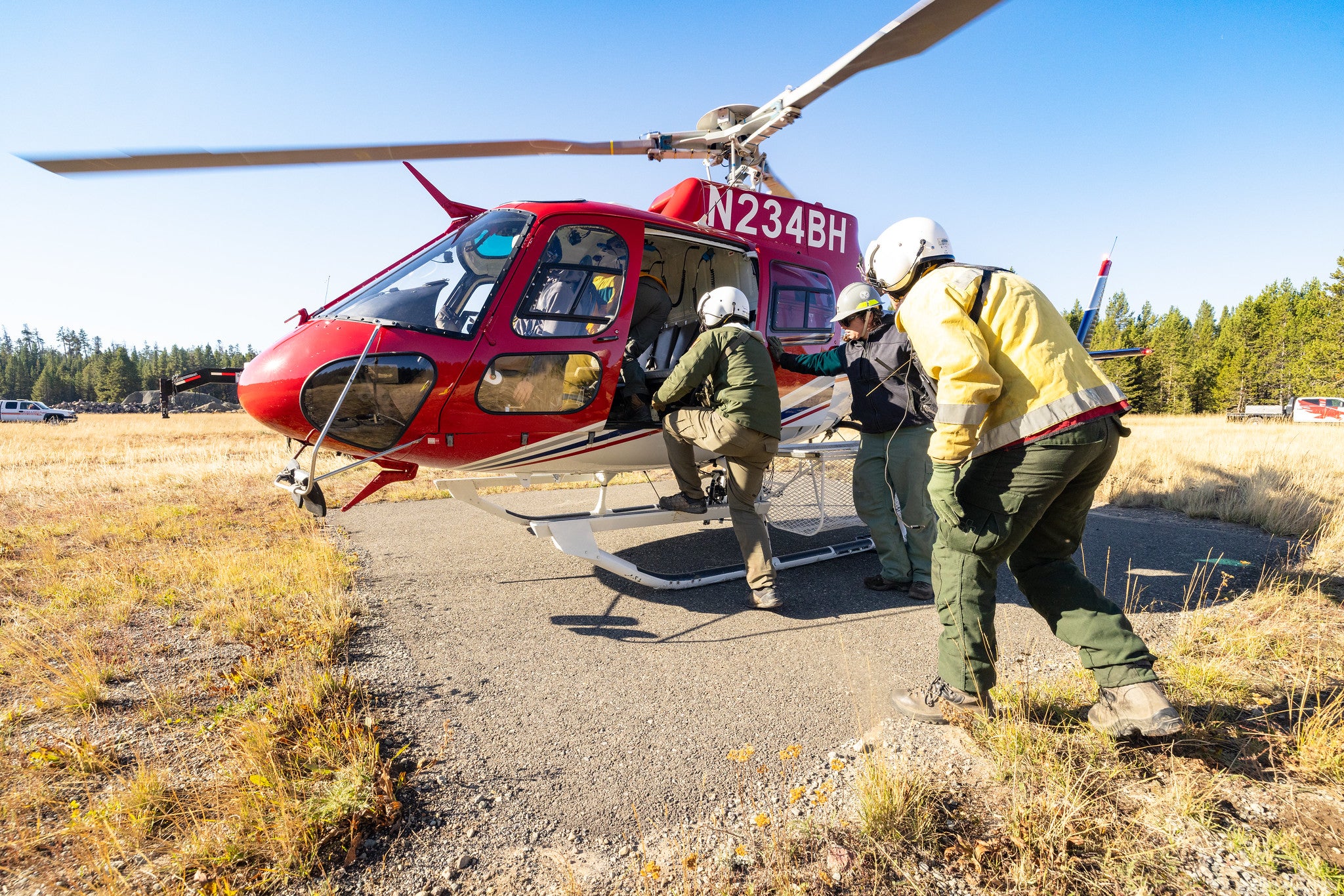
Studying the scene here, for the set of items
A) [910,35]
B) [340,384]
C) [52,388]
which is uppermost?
[52,388]

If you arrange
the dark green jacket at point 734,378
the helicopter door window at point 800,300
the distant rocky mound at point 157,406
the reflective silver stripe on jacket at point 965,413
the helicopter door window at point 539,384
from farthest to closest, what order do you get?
the distant rocky mound at point 157,406, the helicopter door window at point 800,300, the dark green jacket at point 734,378, the helicopter door window at point 539,384, the reflective silver stripe on jacket at point 965,413

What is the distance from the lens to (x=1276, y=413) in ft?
149

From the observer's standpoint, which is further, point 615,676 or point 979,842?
point 615,676

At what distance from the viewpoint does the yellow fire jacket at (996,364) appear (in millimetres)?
2467

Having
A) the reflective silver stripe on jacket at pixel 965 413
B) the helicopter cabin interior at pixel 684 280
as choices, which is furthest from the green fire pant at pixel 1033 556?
the helicopter cabin interior at pixel 684 280

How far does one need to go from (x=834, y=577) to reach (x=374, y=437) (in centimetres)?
379

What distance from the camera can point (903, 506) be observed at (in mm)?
5031

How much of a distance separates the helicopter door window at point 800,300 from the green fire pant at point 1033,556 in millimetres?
3496

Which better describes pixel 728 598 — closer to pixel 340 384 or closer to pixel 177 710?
pixel 340 384

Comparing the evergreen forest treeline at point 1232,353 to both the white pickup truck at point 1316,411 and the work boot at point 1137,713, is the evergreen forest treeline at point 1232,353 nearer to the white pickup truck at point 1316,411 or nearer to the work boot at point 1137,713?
the white pickup truck at point 1316,411

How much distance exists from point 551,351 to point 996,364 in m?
2.76

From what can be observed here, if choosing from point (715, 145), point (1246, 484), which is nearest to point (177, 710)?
point (715, 145)

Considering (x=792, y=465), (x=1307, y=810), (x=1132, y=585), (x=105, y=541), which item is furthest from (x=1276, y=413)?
(x=105, y=541)

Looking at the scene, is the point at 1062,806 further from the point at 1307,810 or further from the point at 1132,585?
the point at 1132,585
